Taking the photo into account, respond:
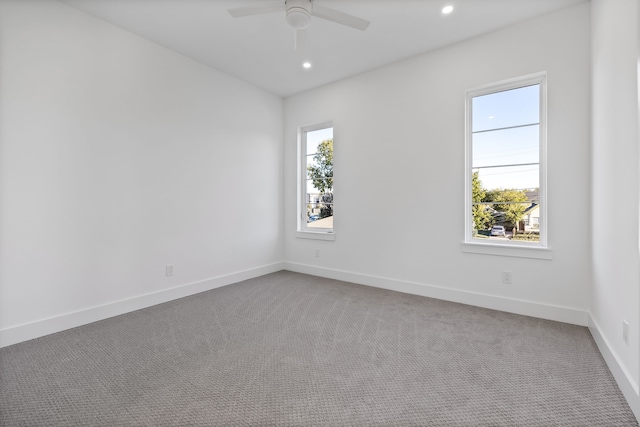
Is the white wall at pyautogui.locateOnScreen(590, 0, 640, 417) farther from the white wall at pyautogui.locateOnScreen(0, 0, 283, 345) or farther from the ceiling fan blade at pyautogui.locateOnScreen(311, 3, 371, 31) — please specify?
the white wall at pyautogui.locateOnScreen(0, 0, 283, 345)

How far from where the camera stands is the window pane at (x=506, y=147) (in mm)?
2900

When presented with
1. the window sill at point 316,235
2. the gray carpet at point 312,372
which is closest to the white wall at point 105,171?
the gray carpet at point 312,372

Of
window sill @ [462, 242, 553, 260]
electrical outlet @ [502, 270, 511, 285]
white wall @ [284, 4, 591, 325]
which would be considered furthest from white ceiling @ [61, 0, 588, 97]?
electrical outlet @ [502, 270, 511, 285]

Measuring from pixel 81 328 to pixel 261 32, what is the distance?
3304mm

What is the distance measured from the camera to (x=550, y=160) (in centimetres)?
273

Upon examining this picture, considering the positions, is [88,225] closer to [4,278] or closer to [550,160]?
[4,278]

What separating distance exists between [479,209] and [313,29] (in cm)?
260

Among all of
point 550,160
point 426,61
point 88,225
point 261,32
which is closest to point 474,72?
point 426,61

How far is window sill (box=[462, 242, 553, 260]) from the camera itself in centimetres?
277

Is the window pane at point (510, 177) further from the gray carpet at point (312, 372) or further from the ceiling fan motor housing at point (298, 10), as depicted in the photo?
the ceiling fan motor housing at point (298, 10)

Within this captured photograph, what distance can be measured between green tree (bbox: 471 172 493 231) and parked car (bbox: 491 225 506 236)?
2.0 inches

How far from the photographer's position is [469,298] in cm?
316

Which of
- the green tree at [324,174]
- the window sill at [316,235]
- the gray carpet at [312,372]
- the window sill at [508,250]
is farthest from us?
the green tree at [324,174]

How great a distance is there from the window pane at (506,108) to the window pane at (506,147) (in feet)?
0.26
